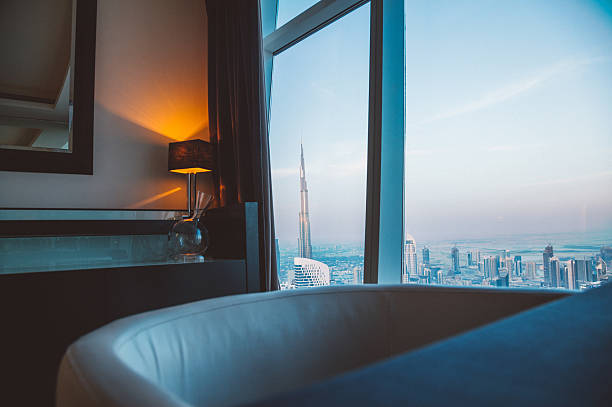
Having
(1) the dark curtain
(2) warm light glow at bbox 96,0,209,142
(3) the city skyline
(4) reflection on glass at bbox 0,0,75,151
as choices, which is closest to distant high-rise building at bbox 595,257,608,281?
(3) the city skyline

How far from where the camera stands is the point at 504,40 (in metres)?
1.69

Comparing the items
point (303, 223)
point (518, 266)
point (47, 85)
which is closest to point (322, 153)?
point (303, 223)

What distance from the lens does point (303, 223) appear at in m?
2.74

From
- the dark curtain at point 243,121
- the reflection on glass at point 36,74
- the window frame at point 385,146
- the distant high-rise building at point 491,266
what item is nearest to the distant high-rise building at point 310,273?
the dark curtain at point 243,121

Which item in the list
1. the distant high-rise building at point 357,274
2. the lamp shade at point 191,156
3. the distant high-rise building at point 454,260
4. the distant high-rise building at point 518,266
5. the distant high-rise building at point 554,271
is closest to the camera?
the distant high-rise building at point 554,271

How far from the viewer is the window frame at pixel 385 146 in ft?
6.86

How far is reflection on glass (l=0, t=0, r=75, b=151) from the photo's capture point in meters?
2.73

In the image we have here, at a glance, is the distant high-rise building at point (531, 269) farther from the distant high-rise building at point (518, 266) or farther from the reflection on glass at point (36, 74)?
the reflection on glass at point (36, 74)

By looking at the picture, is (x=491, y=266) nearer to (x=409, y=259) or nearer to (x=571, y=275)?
(x=571, y=275)

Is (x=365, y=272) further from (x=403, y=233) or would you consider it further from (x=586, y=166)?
(x=586, y=166)

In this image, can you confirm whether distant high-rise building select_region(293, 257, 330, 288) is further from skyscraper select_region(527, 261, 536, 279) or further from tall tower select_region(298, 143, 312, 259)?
skyscraper select_region(527, 261, 536, 279)

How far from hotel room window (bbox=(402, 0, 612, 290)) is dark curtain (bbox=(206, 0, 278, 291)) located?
3.28 feet

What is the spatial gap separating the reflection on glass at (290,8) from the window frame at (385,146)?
2.21 feet

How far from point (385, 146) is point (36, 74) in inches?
91.7
